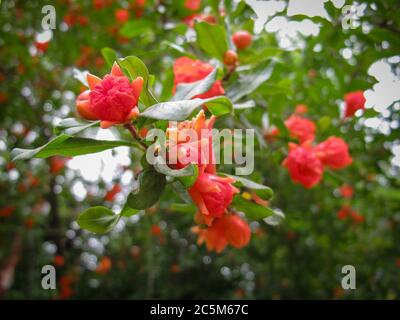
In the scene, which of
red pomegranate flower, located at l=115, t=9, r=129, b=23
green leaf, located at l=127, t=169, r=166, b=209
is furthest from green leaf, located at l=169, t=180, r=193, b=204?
red pomegranate flower, located at l=115, t=9, r=129, b=23

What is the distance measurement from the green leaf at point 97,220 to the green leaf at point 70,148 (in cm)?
13

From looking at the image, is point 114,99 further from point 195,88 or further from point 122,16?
point 122,16

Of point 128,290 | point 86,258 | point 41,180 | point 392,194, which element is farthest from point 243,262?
point 41,180

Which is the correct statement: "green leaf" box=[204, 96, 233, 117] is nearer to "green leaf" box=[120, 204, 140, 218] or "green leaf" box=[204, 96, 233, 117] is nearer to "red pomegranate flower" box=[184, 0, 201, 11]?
"green leaf" box=[120, 204, 140, 218]

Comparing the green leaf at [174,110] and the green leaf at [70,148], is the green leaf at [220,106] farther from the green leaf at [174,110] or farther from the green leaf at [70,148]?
the green leaf at [70,148]

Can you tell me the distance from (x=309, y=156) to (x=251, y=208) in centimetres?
39

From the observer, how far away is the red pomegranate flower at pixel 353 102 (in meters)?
1.53

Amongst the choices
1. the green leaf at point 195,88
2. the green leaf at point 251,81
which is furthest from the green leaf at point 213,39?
the green leaf at point 195,88

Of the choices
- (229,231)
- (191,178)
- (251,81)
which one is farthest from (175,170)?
(251,81)

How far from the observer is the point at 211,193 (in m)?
0.78

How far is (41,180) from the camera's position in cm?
317

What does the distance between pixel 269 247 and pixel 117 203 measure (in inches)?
46.8

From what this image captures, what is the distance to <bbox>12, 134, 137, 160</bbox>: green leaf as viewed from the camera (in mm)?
841

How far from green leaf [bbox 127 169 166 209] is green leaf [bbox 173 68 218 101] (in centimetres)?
21
